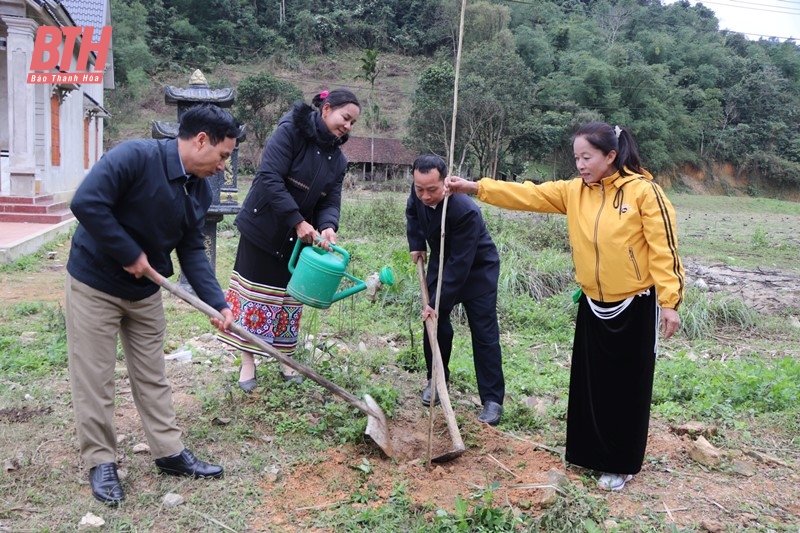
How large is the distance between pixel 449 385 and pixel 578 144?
2.06m

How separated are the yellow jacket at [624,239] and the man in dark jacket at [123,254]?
1.64 meters

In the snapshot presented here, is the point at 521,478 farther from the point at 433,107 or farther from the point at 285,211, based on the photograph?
the point at 433,107

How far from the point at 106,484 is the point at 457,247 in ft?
6.85

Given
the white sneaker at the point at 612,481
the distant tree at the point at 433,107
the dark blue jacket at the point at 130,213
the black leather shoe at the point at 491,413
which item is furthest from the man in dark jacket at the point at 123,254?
the distant tree at the point at 433,107

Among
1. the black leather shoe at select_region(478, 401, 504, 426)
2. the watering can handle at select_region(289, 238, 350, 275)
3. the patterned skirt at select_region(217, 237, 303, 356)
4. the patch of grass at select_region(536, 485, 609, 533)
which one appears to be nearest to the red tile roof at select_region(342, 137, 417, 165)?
the patterned skirt at select_region(217, 237, 303, 356)

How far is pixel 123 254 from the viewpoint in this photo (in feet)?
7.86

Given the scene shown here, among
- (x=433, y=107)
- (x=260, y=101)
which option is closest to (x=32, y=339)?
(x=433, y=107)

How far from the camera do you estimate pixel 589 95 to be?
1555 inches

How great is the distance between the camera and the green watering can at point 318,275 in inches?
128

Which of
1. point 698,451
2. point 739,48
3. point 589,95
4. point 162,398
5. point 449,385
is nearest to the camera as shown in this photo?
point 162,398

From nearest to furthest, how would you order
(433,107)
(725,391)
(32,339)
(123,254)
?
(123,254) < (725,391) < (32,339) < (433,107)

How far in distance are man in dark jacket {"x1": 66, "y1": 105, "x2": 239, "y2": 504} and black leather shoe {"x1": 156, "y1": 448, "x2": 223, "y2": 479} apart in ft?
0.75

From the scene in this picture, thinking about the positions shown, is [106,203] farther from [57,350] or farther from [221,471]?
[57,350]

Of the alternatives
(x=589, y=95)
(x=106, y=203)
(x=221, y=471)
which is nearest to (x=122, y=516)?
(x=221, y=471)
